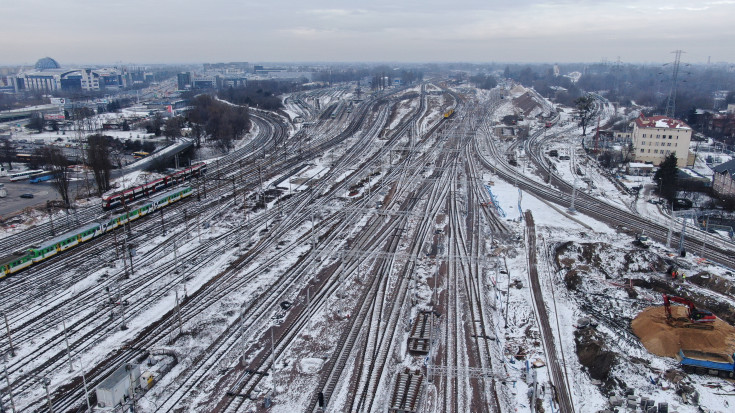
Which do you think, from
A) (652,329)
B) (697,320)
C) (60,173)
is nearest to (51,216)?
(60,173)

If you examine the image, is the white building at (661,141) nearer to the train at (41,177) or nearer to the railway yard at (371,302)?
the railway yard at (371,302)

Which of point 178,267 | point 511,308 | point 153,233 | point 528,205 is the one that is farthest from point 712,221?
point 153,233

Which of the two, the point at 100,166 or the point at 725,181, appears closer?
the point at 725,181

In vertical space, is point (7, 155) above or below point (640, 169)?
above

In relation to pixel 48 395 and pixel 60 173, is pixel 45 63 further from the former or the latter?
pixel 48 395

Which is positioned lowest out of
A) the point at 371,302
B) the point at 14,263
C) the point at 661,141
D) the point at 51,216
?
the point at 371,302

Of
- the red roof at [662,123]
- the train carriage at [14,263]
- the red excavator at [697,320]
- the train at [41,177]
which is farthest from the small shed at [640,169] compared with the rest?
Answer: the train at [41,177]

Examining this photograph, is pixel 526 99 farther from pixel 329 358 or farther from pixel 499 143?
pixel 329 358
